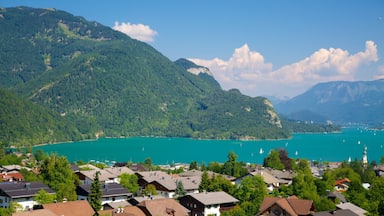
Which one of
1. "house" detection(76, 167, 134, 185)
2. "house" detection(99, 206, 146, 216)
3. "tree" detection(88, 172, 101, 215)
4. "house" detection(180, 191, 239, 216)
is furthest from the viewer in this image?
"house" detection(76, 167, 134, 185)

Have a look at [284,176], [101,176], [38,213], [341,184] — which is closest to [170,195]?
[101,176]

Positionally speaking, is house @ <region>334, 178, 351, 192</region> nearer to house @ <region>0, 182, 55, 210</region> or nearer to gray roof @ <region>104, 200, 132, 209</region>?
gray roof @ <region>104, 200, 132, 209</region>

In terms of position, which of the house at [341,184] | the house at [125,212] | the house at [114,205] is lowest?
the house at [341,184]

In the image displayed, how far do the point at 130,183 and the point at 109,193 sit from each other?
7182mm

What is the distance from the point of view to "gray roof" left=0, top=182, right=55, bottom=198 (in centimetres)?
4616

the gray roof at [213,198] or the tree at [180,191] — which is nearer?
the gray roof at [213,198]

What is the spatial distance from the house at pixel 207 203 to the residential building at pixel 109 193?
20.6ft

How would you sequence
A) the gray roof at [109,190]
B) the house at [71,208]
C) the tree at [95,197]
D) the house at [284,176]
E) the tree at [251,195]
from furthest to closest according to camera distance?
the house at [284,176]
the gray roof at [109,190]
the tree at [251,195]
the tree at [95,197]
the house at [71,208]

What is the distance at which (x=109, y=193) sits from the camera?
48.8m

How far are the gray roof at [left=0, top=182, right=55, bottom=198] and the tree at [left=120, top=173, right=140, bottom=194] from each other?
831cm

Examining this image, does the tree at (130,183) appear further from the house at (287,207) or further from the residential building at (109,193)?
the house at (287,207)

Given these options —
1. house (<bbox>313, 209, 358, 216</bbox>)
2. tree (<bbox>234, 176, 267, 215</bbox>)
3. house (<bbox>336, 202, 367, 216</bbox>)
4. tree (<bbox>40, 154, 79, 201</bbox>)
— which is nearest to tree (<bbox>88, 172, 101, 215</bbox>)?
tree (<bbox>40, 154, 79, 201</bbox>)

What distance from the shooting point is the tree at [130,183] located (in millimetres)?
54406

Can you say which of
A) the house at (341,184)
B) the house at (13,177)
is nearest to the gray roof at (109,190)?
the house at (13,177)
